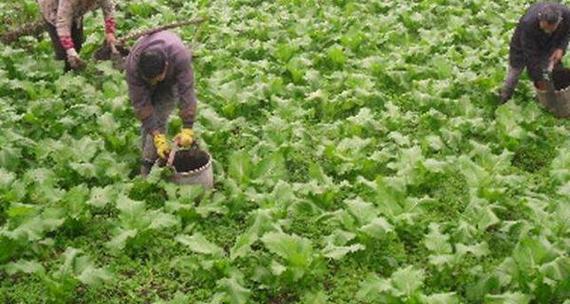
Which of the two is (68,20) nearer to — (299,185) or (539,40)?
(299,185)

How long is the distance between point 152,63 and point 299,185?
6.85 feet

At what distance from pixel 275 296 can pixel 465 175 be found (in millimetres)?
2677

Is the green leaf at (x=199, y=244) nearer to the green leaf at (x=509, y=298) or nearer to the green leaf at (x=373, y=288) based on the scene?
the green leaf at (x=373, y=288)

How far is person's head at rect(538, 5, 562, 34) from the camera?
8617 millimetres

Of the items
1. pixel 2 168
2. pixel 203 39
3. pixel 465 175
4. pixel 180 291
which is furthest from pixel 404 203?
pixel 203 39

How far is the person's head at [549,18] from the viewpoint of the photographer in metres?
8.62

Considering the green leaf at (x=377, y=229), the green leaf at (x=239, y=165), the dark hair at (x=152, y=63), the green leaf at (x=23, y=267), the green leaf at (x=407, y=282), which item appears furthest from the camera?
the green leaf at (x=239, y=165)

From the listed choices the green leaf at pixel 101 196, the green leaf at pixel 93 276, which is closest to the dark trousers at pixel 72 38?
the green leaf at pixel 101 196

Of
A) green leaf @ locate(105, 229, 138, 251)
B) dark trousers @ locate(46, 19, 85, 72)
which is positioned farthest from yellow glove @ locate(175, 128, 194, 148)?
dark trousers @ locate(46, 19, 85, 72)

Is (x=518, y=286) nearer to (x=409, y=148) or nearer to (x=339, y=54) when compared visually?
(x=409, y=148)

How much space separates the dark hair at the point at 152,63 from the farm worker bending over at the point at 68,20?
341cm

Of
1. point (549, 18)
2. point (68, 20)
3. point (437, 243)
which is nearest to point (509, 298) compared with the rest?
point (437, 243)

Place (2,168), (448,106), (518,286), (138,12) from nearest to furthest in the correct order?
(518,286), (2,168), (448,106), (138,12)

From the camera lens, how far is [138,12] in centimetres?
1394
